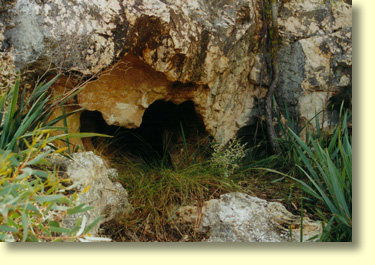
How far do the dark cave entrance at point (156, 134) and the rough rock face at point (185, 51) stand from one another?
6.1 inches

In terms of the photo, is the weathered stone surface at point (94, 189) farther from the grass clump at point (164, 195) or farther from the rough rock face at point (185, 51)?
the rough rock face at point (185, 51)

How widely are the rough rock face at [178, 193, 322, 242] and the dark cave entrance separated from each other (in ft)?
1.72

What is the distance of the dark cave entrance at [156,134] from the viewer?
271cm

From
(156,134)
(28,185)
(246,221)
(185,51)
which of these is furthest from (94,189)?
(156,134)

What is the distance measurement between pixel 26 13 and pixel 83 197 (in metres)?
0.86

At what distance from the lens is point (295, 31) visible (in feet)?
8.76

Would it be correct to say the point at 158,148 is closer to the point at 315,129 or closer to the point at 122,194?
the point at 122,194

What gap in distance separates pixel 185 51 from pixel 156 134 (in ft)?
2.66

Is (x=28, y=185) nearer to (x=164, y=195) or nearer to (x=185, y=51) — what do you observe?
(x=164, y=195)

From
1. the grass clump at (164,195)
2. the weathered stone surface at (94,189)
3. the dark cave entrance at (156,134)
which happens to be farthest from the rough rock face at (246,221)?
the dark cave entrance at (156,134)

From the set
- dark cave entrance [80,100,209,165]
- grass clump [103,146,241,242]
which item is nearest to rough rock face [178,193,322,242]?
grass clump [103,146,241,242]

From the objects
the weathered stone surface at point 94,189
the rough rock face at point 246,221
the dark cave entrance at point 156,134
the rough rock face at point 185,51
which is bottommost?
the rough rock face at point 246,221

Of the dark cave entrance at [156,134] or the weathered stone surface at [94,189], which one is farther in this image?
the dark cave entrance at [156,134]
